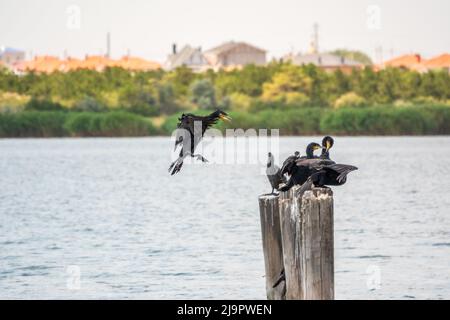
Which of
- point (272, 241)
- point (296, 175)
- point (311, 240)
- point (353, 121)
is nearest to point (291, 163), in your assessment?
point (296, 175)

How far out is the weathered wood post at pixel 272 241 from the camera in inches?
552

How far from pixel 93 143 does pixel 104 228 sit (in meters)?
62.8

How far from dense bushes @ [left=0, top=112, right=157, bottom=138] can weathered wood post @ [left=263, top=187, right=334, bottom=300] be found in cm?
6623

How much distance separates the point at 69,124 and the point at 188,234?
174 ft

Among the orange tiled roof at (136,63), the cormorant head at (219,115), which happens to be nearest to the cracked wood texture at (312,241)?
the cormorant head at (219,115)

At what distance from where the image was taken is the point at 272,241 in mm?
14219

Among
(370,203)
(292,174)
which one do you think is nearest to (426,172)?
(370,203)

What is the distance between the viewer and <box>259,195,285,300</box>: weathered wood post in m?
14.0

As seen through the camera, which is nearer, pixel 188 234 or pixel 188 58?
pixel 188 234

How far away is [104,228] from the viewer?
95.2 ft

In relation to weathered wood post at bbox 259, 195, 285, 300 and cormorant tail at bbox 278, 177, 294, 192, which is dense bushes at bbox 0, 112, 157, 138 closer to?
weathered wood post at bbox 259, 195, 285, 300

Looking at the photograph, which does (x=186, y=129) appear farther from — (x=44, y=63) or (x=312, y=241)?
(x=44, y=63)

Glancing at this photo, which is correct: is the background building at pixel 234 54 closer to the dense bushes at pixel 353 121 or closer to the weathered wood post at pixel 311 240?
the dense bushes at pixel 353 121
